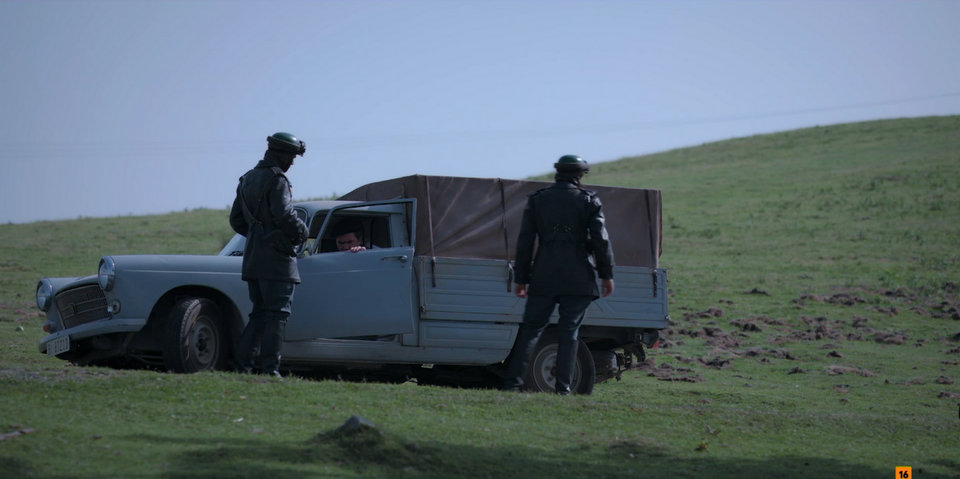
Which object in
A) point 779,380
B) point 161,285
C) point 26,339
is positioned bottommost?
point 779,380

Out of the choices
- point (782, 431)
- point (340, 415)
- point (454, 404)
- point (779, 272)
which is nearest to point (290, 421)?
point (340, 415)

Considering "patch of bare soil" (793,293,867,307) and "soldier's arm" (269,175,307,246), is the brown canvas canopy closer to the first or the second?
"soldier's arm" (269,175,307,246)

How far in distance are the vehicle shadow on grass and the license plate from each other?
2.87 meters

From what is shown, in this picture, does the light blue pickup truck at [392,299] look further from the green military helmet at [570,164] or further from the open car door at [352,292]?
the green military helmet at [570,164]

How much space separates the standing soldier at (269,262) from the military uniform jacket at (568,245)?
6.35 ft

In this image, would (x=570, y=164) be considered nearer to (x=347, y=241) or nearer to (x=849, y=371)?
(x=347, y=241)

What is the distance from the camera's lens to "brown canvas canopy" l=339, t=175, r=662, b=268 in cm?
1013

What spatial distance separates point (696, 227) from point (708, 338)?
54.5ft

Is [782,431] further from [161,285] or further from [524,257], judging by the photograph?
[161,285]

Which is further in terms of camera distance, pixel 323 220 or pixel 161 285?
pixel 323 220

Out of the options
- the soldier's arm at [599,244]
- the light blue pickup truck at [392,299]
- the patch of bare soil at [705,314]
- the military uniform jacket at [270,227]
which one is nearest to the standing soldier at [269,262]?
the military uniform jacket at [270,227]

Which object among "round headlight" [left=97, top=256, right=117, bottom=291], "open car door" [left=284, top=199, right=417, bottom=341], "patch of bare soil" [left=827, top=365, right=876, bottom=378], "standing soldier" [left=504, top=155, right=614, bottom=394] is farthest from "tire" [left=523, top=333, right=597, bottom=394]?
"patch of bare soil" [left=827, top=365, right=876, bottom=378]

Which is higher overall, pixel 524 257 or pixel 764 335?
pixel 524 257

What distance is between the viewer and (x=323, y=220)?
988 cm
